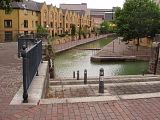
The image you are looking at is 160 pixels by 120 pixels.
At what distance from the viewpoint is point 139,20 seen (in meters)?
41.3

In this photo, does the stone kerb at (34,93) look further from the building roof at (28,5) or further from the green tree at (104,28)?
the green tree at (104,28)

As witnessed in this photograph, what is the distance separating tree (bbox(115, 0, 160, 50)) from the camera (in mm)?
41125

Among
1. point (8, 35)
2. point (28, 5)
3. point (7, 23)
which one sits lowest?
point (8, 35)

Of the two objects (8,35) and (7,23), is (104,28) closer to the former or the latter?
(7,23)

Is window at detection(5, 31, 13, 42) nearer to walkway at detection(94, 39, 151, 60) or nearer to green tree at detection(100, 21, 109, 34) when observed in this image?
walkway at detection(94, 39, 151, 60)

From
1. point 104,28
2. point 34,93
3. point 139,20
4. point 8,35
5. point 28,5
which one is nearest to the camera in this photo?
point 34,93

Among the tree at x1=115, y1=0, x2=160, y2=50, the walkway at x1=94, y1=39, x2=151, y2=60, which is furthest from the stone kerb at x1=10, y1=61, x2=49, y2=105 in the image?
the tree at x1=115, y1=0, x2=160, y2=50

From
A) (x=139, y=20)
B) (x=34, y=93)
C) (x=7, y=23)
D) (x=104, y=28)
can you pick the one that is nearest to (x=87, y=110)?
(x=34, y=93)

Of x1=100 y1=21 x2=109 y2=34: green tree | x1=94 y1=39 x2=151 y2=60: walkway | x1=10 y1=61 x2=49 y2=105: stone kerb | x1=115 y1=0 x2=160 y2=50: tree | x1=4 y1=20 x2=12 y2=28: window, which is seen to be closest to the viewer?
x1=10 y1=61 x2=49 y2=105: stone kerb

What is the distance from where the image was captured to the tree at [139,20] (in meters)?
41.1

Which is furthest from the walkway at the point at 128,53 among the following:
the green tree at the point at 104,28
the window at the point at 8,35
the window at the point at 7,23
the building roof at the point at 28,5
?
the green tree at the point at 104,28

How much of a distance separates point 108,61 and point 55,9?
4297 centimetres

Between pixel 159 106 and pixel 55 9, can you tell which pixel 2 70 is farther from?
pixel 55 9

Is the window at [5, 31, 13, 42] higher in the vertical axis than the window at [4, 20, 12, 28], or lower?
lower
